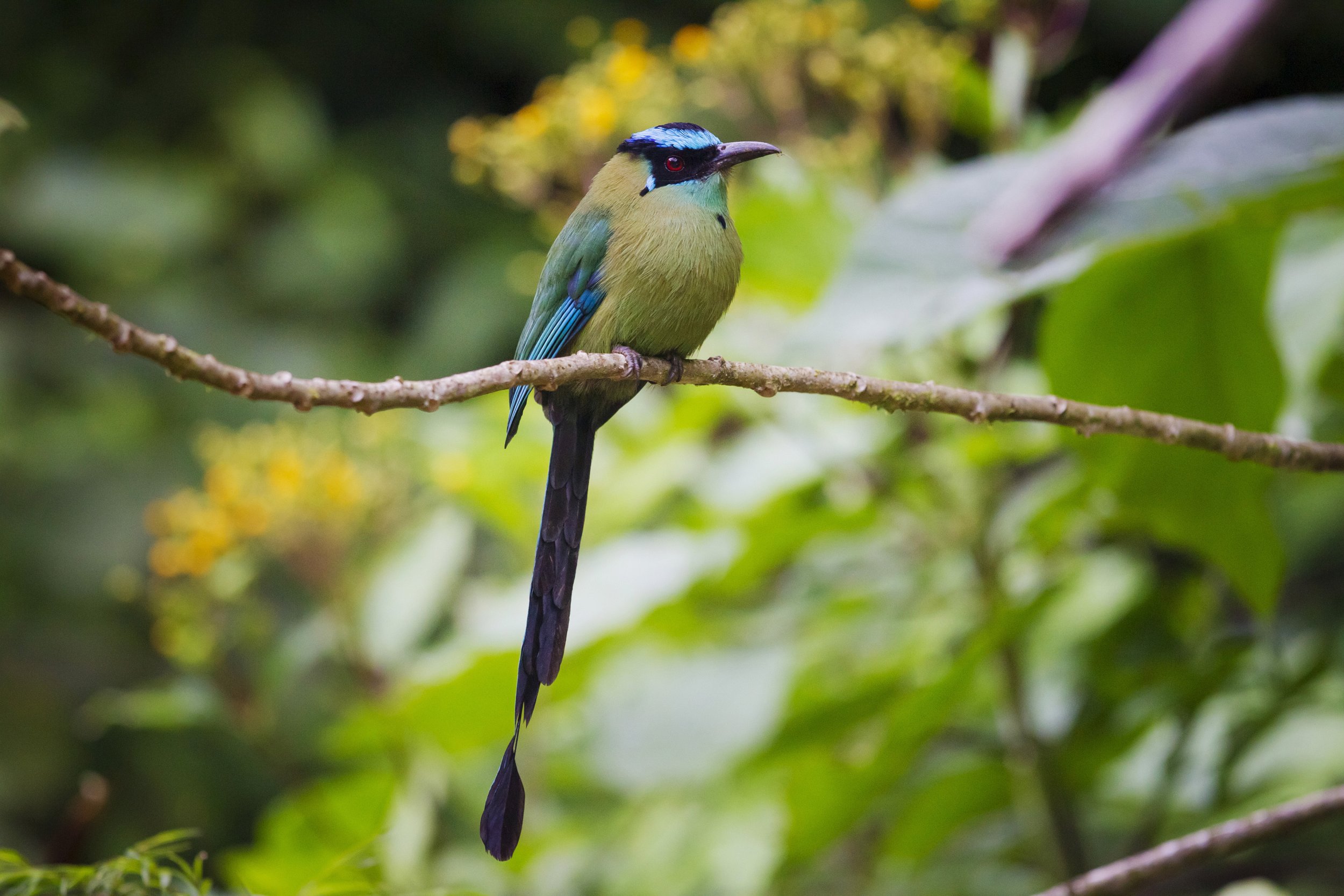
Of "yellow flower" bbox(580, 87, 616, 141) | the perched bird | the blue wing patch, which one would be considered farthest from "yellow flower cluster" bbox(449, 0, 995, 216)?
the blue wing patch

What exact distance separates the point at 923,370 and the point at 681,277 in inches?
32.1

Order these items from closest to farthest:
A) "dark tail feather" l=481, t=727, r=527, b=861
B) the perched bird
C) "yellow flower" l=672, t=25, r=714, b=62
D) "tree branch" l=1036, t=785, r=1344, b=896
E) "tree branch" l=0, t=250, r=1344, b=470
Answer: "tree branch" l=0, t=250, r=1344, b=470 < "dark tail feather" l=481, t=727, r=527, b=861 < "tree branch" l=1036, t=785, r=1344, b=896 < the perched bird < "yellow flower" l=672, t=25, r=714, b=62

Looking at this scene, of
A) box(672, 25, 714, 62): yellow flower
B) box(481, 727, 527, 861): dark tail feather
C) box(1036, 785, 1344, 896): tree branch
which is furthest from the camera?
box(672, 25, 714, 62): yellow flower

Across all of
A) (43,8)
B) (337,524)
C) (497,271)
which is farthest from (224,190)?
(337,524)

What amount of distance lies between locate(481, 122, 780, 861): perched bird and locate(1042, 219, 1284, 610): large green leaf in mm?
459

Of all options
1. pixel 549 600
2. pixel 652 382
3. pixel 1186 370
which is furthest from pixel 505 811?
pixel 1186 370

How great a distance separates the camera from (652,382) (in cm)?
131

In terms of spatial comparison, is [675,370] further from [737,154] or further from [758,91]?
[758,91]

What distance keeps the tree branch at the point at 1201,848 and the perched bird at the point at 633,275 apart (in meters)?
0.67

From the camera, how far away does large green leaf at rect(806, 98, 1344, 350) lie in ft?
4.50

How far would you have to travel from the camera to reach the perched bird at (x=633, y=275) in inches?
53.4

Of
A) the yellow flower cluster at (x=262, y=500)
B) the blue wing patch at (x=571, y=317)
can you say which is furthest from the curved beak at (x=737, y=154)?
the yellow flower cluster at (x=262, y=500)

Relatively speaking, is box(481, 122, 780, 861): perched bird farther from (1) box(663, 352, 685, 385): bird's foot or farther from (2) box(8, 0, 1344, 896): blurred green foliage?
(2) box(8, 0, 1344, 896): blurred green foliage

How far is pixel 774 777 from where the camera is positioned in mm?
2354
